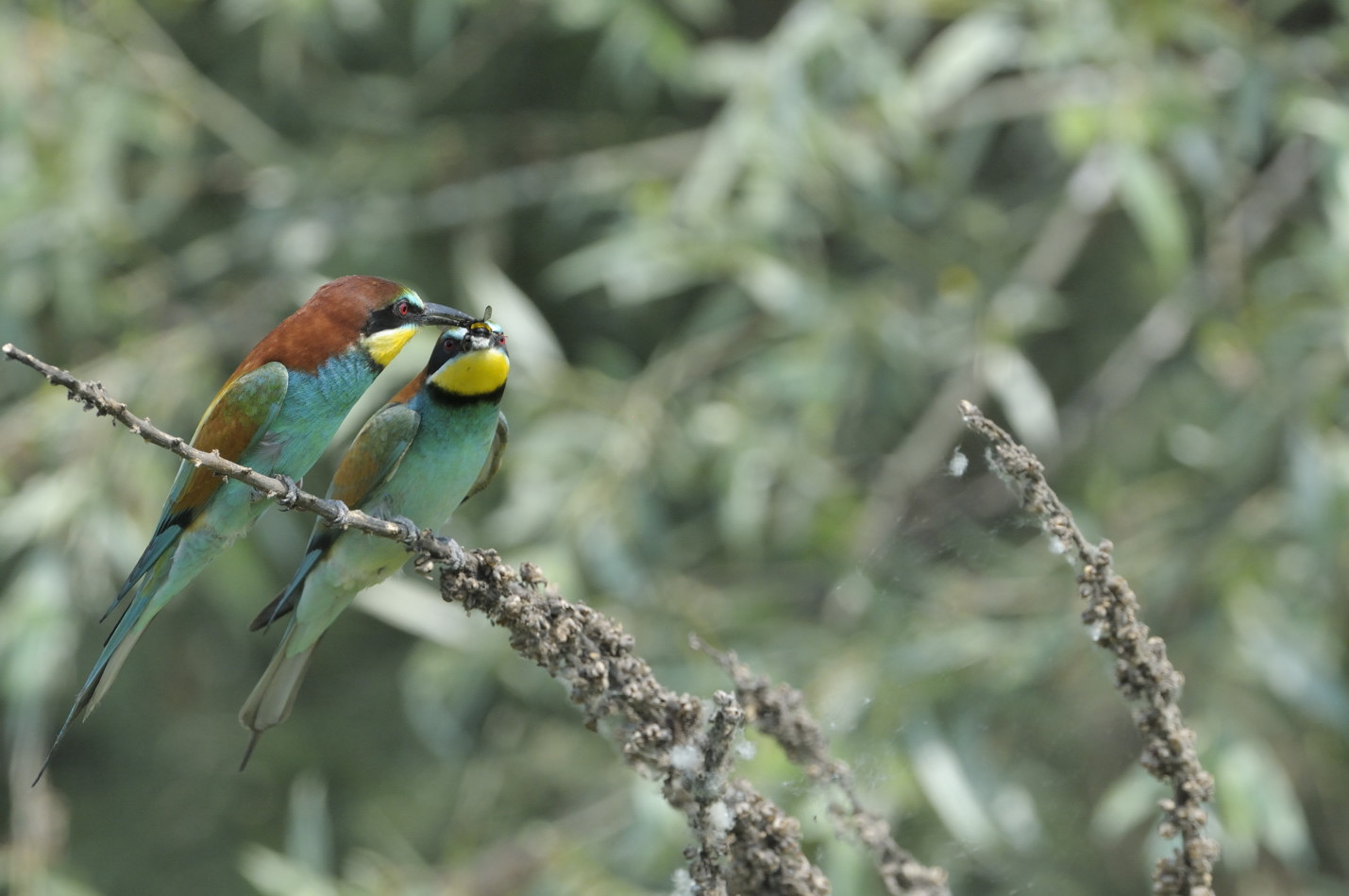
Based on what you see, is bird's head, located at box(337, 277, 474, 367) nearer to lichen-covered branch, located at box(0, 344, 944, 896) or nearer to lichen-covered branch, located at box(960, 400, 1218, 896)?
lichen-covered branch, located at box(0, 344, 944, 896)

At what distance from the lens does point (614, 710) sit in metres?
1.40

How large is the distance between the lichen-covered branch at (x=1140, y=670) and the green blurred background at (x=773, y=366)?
1382 mm

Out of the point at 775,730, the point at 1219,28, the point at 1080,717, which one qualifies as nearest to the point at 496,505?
the point at 1080,717

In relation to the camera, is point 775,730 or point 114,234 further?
point 114,234

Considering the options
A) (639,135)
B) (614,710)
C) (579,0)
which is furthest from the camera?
(639,135)

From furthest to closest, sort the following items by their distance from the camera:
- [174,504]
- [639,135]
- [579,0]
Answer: [639,135] < [579,0] < [174,504]

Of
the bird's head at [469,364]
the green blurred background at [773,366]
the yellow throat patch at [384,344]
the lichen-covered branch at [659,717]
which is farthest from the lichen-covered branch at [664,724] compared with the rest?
the green blurred background at [773,366]

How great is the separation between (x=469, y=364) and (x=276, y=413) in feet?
0.89

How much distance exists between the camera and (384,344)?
154cm

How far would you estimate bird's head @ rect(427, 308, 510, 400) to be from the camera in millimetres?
1777

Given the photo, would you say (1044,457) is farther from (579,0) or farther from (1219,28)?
(579,0)

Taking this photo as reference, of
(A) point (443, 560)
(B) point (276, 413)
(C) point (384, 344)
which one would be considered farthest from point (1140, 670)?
(B) point (276, 413)

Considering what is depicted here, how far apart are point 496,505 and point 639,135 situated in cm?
128

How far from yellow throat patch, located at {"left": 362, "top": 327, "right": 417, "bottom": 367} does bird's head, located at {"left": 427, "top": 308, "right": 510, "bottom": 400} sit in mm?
213
